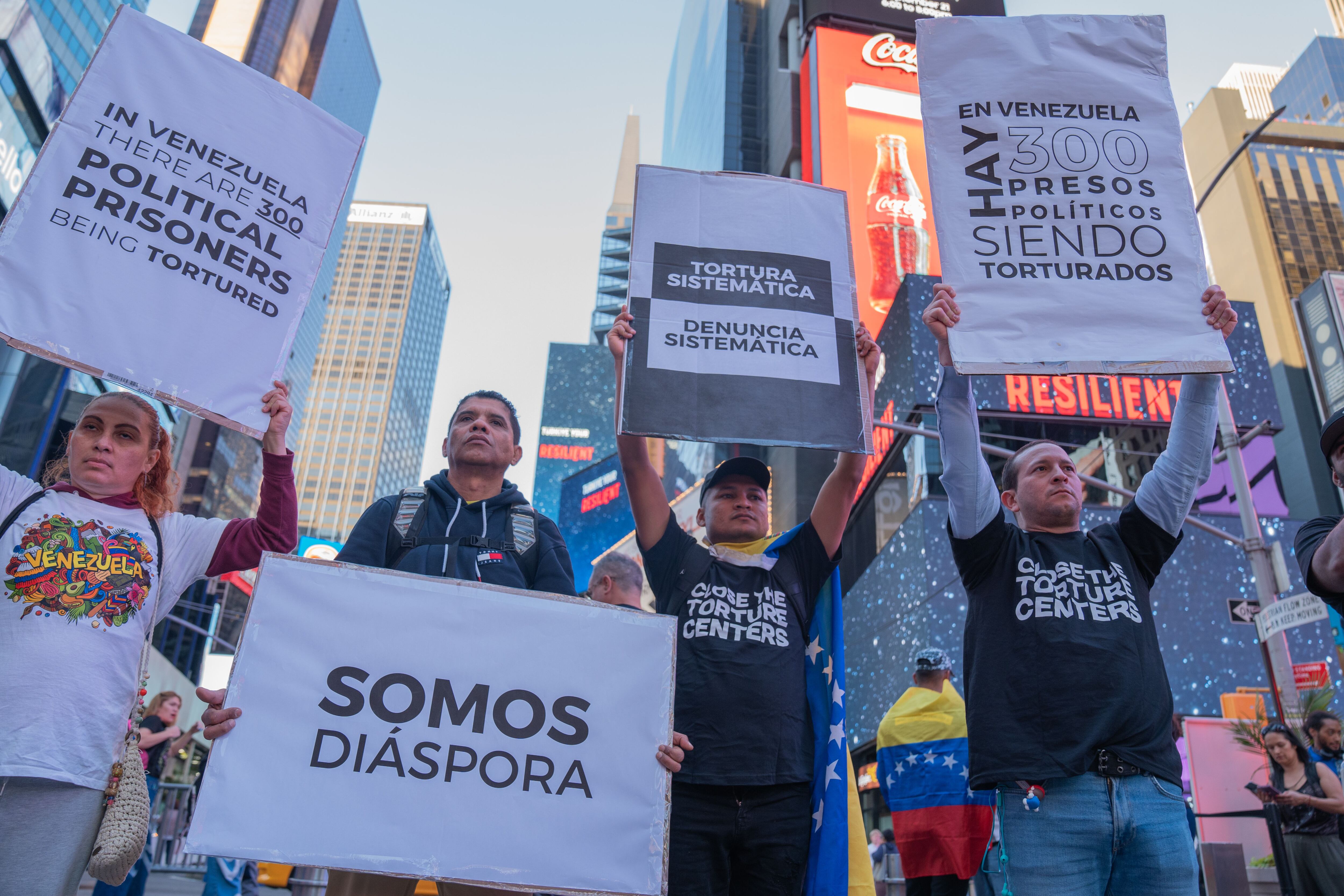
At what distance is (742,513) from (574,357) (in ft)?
343

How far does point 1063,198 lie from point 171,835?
57.8 feet

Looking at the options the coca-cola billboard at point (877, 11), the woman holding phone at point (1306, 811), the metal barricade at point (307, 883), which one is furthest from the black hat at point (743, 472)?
the coca-cola billboard at point (877, 11)

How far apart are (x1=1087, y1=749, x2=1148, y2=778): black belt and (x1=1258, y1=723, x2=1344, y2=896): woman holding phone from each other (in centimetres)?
455

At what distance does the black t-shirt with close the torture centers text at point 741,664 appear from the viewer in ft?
10.2

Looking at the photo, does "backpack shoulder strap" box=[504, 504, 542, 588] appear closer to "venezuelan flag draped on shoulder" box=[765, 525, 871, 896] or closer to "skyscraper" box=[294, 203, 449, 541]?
"venezuelan flag draped on shoulder" box=[765, 525, 871, 896]

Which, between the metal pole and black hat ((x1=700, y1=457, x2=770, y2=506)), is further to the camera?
the metal pole

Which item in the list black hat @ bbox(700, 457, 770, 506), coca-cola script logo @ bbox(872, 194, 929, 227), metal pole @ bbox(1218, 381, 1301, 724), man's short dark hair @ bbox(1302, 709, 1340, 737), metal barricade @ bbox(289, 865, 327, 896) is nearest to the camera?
black hat @ bbox(700, 457, 770, 506)

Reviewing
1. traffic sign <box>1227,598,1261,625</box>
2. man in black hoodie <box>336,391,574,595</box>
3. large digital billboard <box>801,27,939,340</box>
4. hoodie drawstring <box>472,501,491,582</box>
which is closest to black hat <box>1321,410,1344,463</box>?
man in black hoodie <box>336,391,574,595</box>

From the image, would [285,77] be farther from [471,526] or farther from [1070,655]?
[1070,655]

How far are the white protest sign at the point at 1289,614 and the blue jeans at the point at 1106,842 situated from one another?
625 cm

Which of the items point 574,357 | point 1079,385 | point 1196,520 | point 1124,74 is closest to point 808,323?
point 1124,74

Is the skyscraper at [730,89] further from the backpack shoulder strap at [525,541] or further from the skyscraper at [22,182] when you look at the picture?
the backpack shoulder strap at [525,541]

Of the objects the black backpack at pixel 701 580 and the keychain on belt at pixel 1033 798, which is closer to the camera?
the keychain on belt at pixel 1033 798

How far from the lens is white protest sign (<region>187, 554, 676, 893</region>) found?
247 cm
